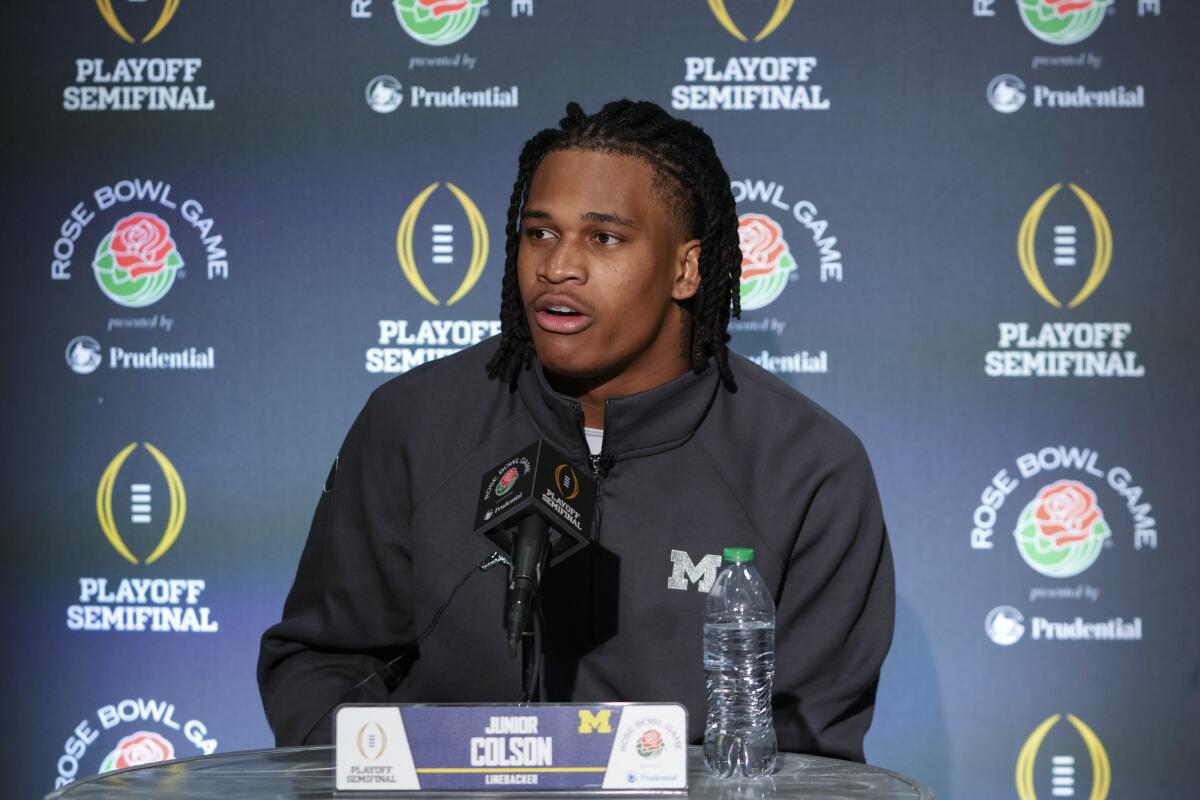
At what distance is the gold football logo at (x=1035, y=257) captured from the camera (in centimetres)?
342

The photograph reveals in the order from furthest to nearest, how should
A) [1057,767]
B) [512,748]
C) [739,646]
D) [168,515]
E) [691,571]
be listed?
[168,515] < [1057,767] < [691,571] < [739,646] < [512,748]

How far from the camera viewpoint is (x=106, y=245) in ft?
11.8

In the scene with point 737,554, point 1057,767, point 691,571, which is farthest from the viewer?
point 1057,767

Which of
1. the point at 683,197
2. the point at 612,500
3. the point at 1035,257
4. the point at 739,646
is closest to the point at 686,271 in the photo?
the point at 683,197

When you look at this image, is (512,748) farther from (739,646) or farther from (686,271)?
(686,271)

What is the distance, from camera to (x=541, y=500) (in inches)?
60.2

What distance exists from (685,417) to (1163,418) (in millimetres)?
1702

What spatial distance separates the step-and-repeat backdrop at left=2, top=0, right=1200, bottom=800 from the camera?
11.2 ft

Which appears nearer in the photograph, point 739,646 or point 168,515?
point 739,646

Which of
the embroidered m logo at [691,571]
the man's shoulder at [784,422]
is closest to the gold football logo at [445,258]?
the man's shoulder at [784,422]

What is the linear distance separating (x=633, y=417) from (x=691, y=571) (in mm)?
262

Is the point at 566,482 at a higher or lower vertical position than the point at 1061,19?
lower

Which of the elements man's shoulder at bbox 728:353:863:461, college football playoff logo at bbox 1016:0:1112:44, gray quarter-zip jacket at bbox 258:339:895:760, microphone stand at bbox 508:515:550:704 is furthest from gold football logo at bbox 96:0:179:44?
microphone stand at bbox 508:515:550:704

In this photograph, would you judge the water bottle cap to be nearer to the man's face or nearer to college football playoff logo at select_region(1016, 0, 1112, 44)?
the man's face
